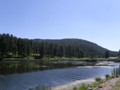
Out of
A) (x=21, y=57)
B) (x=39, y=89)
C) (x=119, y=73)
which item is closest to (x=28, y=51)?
(x=21, y=57)

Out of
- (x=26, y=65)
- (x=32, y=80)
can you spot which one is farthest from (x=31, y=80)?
(x=26, y=65)

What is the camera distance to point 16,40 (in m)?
144

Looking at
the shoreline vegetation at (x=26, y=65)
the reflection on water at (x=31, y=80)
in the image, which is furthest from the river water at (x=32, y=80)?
the shoreline vegetation at (x=26, y=65)

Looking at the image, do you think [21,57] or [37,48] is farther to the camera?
[37,48]

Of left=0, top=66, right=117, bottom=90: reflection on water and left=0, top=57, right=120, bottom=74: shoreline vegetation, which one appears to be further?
left=0, top=57, right=120, bottom=74: shoreline vegetation

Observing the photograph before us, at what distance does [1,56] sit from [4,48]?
444 cm

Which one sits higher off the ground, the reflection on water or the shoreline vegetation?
the shoreline vegetation

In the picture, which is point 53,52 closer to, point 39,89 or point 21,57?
point 21,57

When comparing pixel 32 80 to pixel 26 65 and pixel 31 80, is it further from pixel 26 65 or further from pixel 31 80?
pixel 26 65

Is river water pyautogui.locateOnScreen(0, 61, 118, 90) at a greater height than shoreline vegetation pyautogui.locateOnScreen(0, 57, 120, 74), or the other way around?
shoreline vegetation pyautogui.locateOnScreen(0, 57, 120, 74)

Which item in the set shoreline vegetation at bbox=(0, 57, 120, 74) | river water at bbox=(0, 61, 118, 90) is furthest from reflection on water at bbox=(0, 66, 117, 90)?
shoreline vegetation at bbox=(0, 57, 120, 74)

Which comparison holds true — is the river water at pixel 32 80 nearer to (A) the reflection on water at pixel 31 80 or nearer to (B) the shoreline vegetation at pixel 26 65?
(A) the reflection on water at pixel 31 80

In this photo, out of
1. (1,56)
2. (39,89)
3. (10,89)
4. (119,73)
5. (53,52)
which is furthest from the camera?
(53,52)

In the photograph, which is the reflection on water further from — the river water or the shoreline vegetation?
the shoreline vegetation
